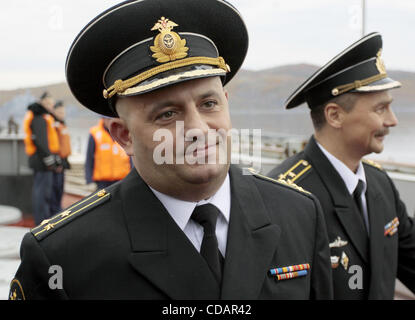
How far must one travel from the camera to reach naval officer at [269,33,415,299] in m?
2.65

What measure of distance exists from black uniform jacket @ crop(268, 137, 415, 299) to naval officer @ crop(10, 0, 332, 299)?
33.3 inches

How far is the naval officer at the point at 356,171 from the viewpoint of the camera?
2.65 meters

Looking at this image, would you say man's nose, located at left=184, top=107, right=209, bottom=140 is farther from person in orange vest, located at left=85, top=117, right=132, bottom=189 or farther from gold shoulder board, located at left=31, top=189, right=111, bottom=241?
person in orange vest, located at left=85, top=117, right=132, bottom=189

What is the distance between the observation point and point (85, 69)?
1.80 m

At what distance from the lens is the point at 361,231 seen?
2691mm

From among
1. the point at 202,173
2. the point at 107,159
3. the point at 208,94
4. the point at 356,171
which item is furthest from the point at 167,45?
the point at 107,159

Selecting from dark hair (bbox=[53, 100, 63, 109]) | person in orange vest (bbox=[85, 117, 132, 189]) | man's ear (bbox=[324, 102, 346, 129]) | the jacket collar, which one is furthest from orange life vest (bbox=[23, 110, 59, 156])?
the jacket collar

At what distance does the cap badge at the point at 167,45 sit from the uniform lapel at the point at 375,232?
156 centimetres

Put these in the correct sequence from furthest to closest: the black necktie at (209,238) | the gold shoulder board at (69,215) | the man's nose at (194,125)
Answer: the gold shoulder board at (69,215)
the black necktie at (209,238)
the man's nose at (194,125)

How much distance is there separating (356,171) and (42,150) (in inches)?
218

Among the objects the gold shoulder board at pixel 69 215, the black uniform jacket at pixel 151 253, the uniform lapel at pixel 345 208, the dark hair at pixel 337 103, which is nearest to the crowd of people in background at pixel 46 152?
the dark hair at pixel 337 103

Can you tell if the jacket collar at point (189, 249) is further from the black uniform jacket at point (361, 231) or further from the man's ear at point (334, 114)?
the man's ear at point (334, 114)
